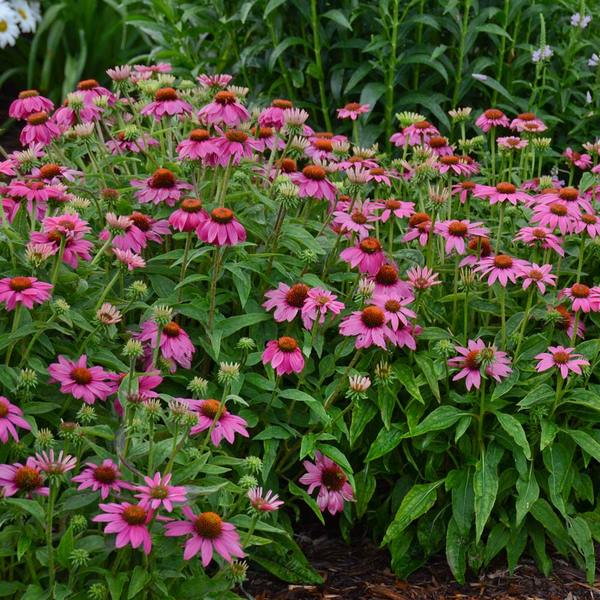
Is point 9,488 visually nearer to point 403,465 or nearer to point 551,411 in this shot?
point 403,465

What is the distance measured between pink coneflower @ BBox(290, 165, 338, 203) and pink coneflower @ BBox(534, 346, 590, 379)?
0.74 m

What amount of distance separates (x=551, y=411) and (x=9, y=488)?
4.70ft

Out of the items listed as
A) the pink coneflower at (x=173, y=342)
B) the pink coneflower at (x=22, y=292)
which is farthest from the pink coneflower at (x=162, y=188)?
the pink coneflower at (x=22, y=292)

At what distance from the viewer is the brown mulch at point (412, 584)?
2.83 meters

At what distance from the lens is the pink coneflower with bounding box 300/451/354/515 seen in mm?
2768

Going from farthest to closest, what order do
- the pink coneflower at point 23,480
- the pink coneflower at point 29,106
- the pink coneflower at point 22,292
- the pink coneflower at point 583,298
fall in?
the pink coneflower at point 29,106
the pink coneflower at point 583,298
the pink coneflower at point 22,292
the pink coneflower at point 23,480

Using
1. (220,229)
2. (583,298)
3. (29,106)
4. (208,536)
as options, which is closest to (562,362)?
(583,298)

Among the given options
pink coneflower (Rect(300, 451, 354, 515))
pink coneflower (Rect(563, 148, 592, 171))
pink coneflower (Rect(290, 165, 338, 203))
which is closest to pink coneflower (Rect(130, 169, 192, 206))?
pink coneflower (Rect(290, 165, 338, 203))

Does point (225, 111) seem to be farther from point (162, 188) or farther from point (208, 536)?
point (208, 536)

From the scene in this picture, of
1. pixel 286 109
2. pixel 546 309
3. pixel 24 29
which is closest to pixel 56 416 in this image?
pixel 286 109

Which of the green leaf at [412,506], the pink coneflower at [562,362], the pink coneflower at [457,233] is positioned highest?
the pink coneflower at [457,233]

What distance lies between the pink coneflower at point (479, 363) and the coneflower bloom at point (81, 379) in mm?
921

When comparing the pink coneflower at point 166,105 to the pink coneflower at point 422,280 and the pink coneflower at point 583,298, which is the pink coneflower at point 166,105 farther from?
the pink coneflower at point 583,298

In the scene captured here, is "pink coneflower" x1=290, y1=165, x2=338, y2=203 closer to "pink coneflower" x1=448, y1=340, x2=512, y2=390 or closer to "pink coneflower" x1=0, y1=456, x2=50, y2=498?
"pink coneflower" x1=448, y1=340, x2=512, y2=390
